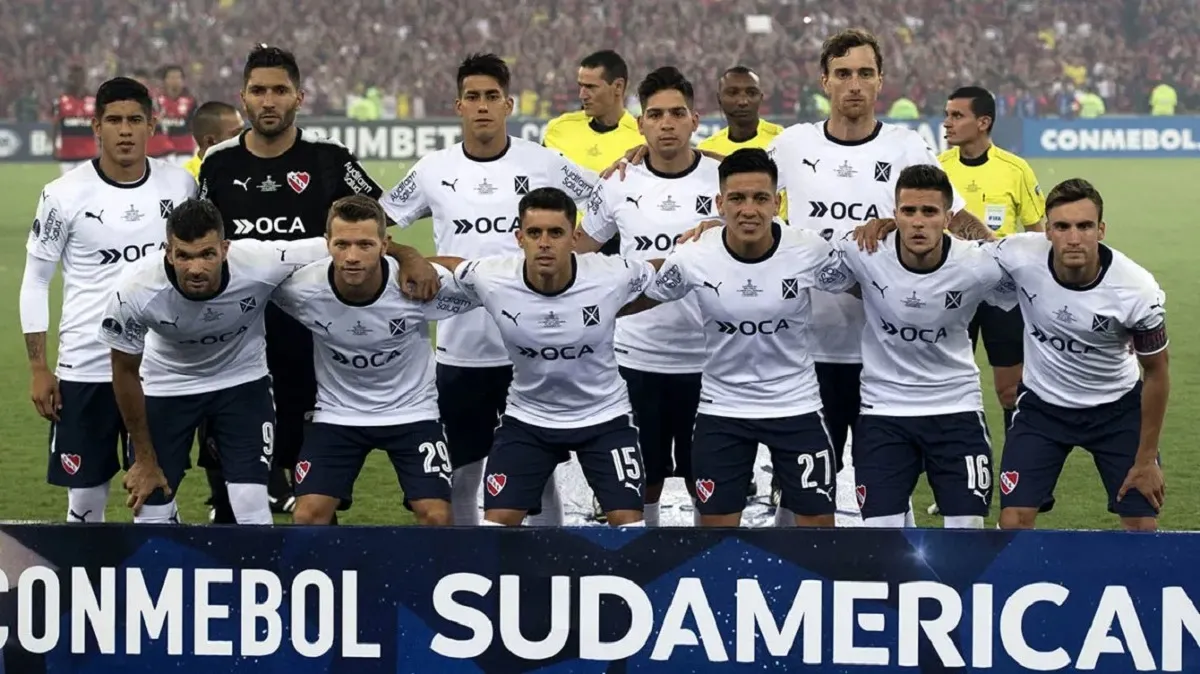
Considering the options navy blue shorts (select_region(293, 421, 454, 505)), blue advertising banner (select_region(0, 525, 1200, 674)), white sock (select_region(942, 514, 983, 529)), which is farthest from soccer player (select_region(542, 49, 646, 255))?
blue advertising banner (select_region(0, 525, 1200, 674))

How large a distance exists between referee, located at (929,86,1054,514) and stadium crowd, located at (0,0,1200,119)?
30.0 metres

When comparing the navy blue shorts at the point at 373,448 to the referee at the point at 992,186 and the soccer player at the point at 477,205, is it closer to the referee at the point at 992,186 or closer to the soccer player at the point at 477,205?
the soccer player at the point at 477,205

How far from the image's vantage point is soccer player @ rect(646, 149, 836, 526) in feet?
21.4

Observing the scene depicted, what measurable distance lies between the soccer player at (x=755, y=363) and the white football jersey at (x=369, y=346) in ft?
3.02

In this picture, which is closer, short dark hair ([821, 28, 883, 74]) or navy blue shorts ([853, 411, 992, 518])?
navy blue shorts ([853, 411, 992, 518])

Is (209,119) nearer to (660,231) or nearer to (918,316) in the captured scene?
(660,231)

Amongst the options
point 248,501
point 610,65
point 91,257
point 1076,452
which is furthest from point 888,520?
point 1076,452

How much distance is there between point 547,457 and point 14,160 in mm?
29674

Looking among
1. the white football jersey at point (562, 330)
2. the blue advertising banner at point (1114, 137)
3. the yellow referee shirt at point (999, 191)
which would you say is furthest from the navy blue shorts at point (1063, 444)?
the blue advertising banner at point (1114, 137)

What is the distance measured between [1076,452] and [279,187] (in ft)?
17.5

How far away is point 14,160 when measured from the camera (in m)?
33.7

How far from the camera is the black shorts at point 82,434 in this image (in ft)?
22.4

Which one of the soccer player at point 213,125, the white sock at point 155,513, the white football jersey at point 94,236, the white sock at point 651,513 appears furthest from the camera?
the soccer player at point 213,125

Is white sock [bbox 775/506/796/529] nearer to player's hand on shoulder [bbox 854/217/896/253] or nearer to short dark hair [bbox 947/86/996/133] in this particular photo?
player's hand on shoulder [bbox 854/217/896/253]
